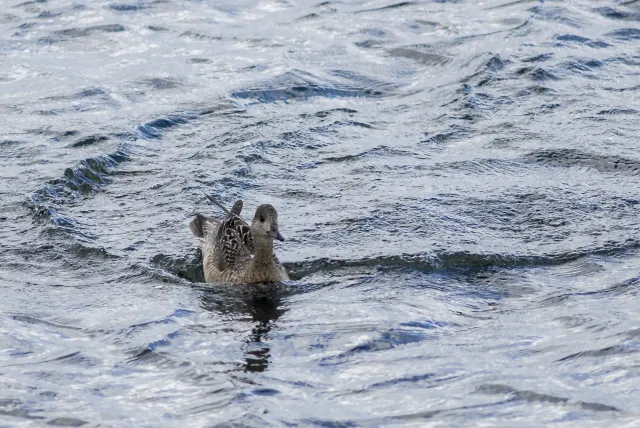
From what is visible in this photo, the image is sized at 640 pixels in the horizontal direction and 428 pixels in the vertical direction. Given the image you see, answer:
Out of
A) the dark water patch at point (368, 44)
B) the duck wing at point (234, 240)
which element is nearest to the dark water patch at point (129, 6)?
the dark water patch at point (368, 44)

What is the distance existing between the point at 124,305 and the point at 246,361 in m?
1.74

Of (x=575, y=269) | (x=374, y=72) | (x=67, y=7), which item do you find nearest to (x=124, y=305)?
(x=575, y=269)

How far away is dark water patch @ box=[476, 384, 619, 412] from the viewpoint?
8375mm

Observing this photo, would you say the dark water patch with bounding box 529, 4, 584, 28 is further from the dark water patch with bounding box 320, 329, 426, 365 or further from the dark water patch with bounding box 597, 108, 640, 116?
the dark water patch with bounding box 320, 329, 426, 365

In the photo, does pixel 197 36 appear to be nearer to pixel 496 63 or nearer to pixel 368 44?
pixel 368 44

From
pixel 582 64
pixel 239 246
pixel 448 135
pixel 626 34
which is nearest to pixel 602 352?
pixel 239 246

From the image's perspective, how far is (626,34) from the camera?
20.6 metres

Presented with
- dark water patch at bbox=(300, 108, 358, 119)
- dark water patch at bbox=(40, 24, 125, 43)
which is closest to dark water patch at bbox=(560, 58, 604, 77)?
dark water patch at bbox=(300, 108, 358, 119)

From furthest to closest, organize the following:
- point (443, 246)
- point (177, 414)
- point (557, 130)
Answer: point (557, 130) < point (443, 246) < point (177, 414)

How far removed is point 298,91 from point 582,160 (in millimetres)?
4941

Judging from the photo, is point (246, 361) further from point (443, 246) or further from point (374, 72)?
point (374, 72)

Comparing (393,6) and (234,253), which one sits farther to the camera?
(393,6)

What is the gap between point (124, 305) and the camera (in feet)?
35.3

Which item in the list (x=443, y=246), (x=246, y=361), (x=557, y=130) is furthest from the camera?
(x=557, y=130)
